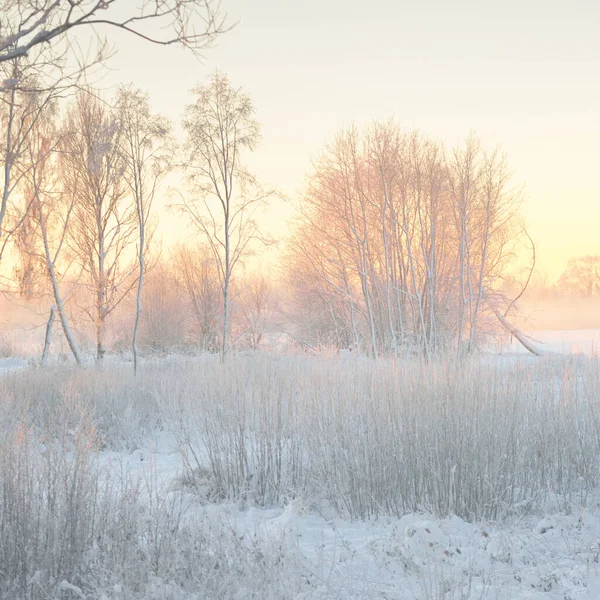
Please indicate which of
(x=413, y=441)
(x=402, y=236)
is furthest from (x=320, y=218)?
(x=413, y=441)

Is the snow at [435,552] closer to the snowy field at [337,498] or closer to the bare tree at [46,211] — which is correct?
the snowy field at [337,498]

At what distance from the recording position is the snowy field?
4.05 metres

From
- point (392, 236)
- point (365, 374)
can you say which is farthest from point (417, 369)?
point (392, 236)

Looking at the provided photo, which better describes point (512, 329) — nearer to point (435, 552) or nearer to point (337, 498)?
point (337, 498)

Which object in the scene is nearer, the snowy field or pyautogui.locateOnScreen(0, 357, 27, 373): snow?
the snowy field

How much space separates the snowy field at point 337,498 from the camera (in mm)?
4047

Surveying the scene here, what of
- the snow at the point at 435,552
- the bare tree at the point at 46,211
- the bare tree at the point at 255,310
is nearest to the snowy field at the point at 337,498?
the snow at the point at 435,552

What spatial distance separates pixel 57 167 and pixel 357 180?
7005 mm

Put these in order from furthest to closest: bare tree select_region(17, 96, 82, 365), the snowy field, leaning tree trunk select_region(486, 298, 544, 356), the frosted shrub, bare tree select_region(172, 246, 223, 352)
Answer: bare tree select_region(172, 246, 223, 352)
leaning tree trunk select_region(486, 298, 544, 356)
bare tree select_region(17, 96, 82, 365)
the frosted shrub
the snowy field

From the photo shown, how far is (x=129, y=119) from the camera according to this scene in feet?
47.6

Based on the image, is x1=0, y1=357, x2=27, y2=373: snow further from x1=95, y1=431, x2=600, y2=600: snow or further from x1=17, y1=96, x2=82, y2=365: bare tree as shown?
x1=95, y1=431, x2=600, y2=600: snow

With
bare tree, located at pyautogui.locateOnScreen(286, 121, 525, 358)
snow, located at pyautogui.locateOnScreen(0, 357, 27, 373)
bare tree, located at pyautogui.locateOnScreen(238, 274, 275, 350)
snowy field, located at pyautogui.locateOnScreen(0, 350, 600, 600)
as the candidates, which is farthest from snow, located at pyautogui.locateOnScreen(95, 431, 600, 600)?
bare tree, located at pyautogui.locateOnScreen(238, 274, 275, 350)

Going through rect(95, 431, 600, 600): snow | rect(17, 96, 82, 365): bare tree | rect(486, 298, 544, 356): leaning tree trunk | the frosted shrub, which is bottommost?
rect(95, 431, 600, 600): snow

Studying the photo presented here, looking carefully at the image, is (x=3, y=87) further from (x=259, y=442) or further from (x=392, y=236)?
(x=392, y=236)
